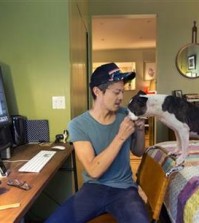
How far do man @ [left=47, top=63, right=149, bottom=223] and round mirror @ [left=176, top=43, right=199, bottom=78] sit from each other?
273 centimetres

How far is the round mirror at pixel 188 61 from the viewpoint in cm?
399

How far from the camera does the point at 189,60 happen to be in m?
4.02

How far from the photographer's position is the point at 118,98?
57.0 inches

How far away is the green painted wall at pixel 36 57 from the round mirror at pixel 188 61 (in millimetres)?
2451

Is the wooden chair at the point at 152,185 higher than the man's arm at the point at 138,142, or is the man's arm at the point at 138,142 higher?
the man's arm at the point at 138,142

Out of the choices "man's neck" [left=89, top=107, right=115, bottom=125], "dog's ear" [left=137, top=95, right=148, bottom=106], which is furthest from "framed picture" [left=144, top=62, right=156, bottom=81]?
"dog's ear" [left=137, top=95, right=148, bottom=106]

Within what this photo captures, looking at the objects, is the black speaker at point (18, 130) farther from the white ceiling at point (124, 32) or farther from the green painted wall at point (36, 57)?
the white ceiling at point (124, 32)

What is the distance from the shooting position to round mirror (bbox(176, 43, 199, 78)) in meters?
3.99

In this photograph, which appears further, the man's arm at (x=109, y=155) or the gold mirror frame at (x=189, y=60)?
the gold mirror frame at (x=189, y=60)

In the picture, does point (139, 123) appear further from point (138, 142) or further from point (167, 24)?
point (167, 24)

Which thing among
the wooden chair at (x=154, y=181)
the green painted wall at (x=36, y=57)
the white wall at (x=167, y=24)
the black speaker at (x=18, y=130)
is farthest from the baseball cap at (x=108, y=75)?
the white wall at (x=167, y=24)

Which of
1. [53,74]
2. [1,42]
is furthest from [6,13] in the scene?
[53,74]

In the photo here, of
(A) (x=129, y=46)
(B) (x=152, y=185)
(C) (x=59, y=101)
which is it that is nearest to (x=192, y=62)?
(C) (x=59, y=101)

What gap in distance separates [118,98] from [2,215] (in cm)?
82
